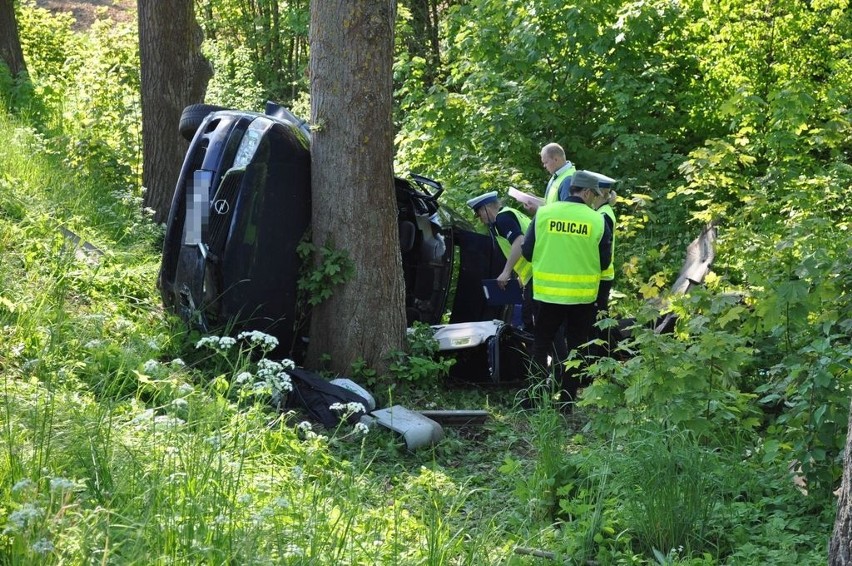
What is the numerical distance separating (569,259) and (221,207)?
242cm

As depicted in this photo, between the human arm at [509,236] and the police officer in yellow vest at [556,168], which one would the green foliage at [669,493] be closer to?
the human arm at [509,236]

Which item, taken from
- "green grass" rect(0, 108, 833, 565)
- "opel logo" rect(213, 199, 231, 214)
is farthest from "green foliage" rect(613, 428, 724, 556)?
"opel logo" rect(213, 199, 231, 214)

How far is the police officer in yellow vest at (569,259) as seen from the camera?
7.05m

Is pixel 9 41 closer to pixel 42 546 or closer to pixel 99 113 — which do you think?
pixel 99 113

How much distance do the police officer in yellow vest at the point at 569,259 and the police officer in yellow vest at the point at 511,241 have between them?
1.70 feet

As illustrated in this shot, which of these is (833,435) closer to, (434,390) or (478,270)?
(434,390)

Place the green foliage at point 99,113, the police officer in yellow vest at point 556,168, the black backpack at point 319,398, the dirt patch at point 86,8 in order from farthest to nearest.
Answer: the dirt patch at point 86,8
the green foliage at point 99,113
the police officer in yellow vest at point 556,168
the black backpack at point 319,398

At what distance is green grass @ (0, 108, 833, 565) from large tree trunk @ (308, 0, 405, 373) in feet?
1.84

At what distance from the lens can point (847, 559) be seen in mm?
3578

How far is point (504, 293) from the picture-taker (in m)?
8.09

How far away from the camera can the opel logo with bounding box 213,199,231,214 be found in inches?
280

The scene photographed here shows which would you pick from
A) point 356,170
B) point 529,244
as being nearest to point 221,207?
point 356,170

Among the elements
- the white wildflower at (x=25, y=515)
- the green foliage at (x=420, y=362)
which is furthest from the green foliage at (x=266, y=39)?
the white wildflower at (x=25, y=515)

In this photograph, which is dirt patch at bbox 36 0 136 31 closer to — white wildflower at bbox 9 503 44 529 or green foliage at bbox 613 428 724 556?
green foliage at bbox 613 428 724 556
